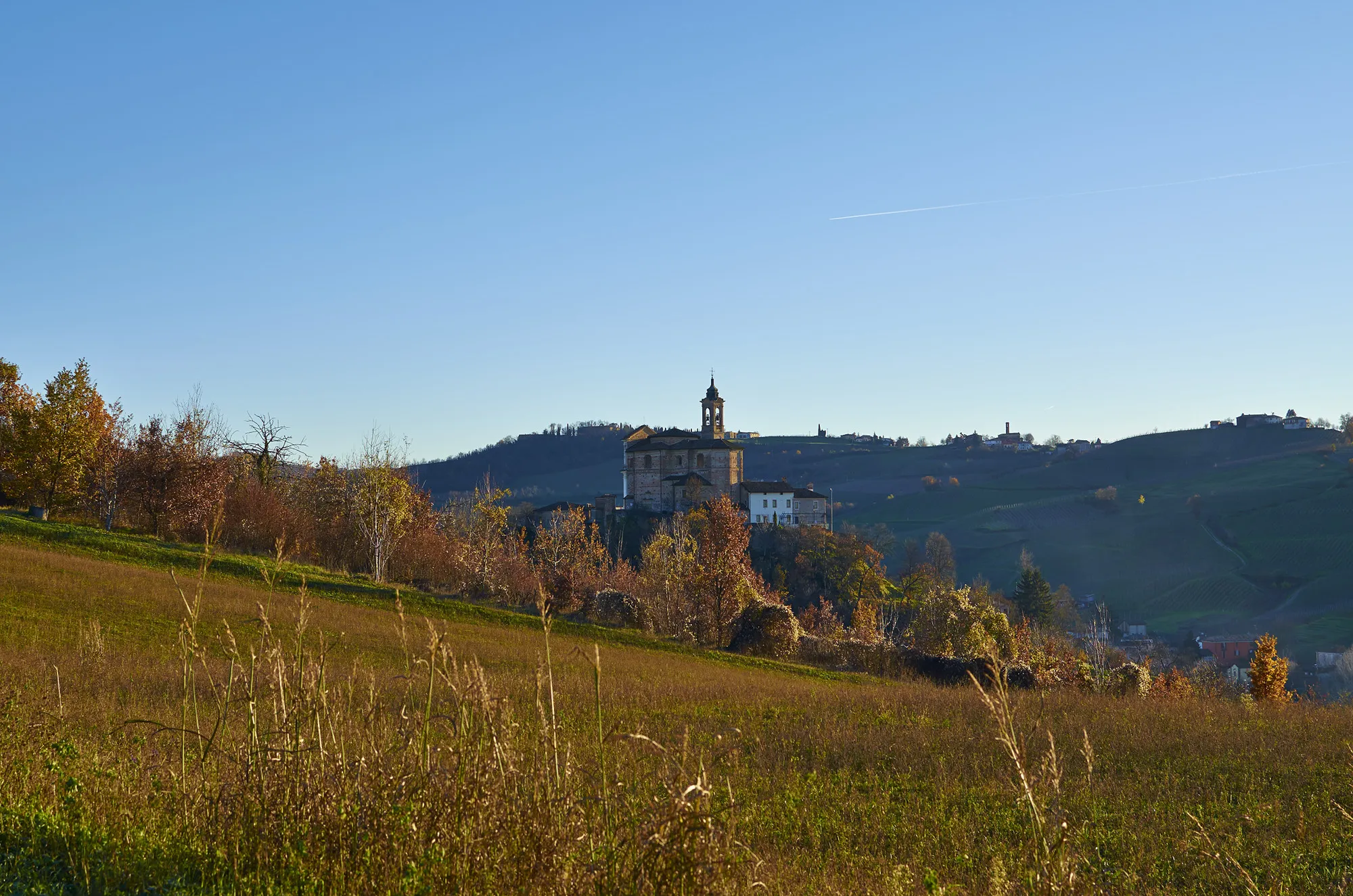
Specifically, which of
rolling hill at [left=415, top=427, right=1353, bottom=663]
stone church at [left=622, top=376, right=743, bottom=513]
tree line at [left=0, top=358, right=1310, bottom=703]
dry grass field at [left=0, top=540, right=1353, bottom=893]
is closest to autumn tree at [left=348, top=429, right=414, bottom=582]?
tree line at [left=0, top=358, right=1310, bottom=703]

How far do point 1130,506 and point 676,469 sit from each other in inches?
2881

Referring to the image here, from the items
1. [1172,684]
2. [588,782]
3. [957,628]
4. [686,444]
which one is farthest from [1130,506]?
[588,782]

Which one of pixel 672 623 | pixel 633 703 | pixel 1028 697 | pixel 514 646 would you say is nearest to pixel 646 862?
pixel 633 703

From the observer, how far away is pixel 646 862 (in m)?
3.72

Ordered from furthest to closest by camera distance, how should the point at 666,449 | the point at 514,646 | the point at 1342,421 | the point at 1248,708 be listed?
1. the point at 1342,421
2. the point at 666,449
3. the point at 514,646
4. the point at 1248,708

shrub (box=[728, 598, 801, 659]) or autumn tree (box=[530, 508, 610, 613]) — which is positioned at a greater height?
autumn tree (box=[530, 508, 610, 613])

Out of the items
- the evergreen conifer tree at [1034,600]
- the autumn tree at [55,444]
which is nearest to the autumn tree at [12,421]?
the autumn tree at [55,444]

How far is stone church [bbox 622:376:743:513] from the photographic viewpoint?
303ft

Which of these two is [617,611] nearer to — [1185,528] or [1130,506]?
[1185,528]

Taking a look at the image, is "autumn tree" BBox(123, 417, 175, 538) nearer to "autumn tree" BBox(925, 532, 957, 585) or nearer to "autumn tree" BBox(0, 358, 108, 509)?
"autumn tree" BBox(0, 358, 108, 509)

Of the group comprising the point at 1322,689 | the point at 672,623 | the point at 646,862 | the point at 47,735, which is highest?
the point at 646,862

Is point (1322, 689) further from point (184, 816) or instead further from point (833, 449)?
point (833, 449)

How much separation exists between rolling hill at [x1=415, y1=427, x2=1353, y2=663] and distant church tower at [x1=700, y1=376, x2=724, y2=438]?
3072 cm

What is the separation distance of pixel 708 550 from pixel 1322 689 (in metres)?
52.4
